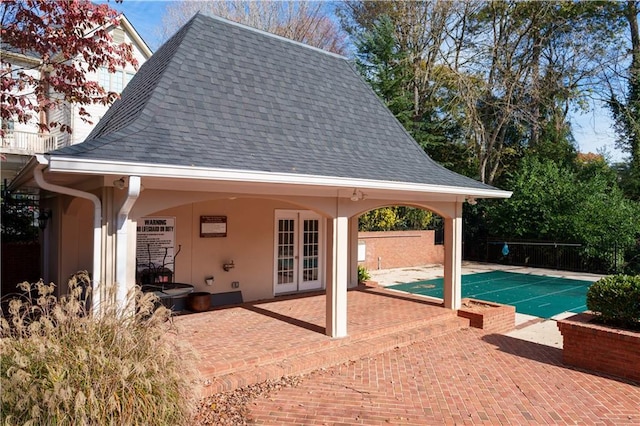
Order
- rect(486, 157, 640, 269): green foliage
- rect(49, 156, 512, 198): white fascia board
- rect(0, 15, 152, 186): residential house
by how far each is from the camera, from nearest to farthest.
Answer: rect(49, 156, 512, 198): white fascia board → rect(0, 15, 152, 186): residential house → rect(486, 157, 640, 269): green foliage

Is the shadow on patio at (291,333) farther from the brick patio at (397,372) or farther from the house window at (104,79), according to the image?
the house window at (104,79)

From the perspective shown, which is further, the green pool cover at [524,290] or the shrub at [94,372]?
the green pool cover at [524,290]

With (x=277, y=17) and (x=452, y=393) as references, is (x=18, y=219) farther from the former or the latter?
(x=277, y=17)

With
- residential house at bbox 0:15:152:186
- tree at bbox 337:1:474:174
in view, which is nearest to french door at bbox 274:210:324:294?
residential house at bbox 0:15:152:186

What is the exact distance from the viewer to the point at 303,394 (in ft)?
17.7

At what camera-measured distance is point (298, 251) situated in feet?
35.0

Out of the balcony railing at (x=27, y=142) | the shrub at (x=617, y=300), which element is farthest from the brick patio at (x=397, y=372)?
the balcony railing at (x=27, y=142)

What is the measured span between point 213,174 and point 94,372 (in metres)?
2.60

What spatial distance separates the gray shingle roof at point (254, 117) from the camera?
5.84 m

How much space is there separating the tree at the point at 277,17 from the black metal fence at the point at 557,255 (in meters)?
15.7

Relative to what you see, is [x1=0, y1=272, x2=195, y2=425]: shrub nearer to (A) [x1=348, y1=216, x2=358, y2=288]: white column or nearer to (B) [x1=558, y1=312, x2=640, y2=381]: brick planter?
(B) [x1=558, y1=312, x2=640, y2=381]: brick planter

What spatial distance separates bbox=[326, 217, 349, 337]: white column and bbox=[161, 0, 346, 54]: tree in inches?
807

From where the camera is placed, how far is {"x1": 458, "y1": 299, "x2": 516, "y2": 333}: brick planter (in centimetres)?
862

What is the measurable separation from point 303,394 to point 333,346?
1408mm
